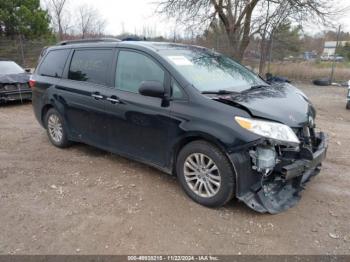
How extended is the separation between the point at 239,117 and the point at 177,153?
888 millimetres

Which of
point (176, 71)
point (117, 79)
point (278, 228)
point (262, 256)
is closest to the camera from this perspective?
point (262, 256)

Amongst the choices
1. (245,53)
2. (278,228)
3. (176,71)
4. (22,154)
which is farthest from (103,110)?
(245,53)

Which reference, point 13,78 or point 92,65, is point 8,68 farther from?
point 92,65

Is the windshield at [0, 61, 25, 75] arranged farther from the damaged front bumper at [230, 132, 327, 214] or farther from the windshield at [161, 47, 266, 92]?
the damaged front bumper at [230, 132, 327, 214]

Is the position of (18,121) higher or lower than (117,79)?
lower

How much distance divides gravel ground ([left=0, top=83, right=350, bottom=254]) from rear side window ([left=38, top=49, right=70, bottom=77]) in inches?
58.0

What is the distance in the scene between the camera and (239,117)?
3117 millimetres

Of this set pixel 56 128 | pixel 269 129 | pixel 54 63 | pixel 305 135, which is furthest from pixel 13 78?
pixel 305 135

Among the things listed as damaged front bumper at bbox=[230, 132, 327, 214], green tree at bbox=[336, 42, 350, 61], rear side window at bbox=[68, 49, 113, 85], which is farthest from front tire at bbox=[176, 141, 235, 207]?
green tree at bbox=[336, 42, 350, 61]

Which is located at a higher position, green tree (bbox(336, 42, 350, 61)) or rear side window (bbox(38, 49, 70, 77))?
green tree (bbox(336, 42, 350, 61))

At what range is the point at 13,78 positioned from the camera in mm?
9164

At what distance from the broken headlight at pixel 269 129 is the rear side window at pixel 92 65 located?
2.07m

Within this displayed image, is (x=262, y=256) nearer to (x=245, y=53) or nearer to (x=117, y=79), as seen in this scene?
(x=117, y=79)

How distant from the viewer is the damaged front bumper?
10.1ft
